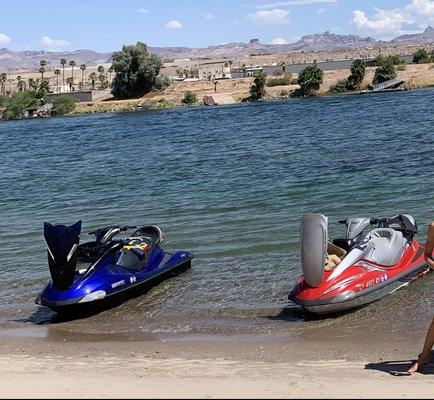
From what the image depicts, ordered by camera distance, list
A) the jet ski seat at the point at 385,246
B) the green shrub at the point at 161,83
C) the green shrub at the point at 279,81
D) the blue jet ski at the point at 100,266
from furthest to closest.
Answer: the green shrub at the point at 161,83 < the green shrub at the point at 279,81 < the jet ski seat at the point at 385,246 < the blue jet ski at the point at 100,266

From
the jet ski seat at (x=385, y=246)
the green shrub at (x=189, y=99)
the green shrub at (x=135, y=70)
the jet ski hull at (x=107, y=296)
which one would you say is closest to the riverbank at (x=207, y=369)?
the jet ski hull at (x=107, y=296)

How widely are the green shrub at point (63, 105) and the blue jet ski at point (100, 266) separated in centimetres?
9587

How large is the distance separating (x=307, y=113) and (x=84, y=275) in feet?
178

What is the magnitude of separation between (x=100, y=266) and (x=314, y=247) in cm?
342

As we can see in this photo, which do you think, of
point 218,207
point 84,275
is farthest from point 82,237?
point 84,275

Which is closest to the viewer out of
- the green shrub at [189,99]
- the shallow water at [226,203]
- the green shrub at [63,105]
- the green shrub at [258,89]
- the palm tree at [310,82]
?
the shallow water at [226,203]

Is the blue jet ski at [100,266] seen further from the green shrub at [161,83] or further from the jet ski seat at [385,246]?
the green shrub at [161,83]

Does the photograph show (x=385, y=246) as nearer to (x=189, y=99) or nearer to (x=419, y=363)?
(x=419, y=363)

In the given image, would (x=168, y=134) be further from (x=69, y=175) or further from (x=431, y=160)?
(x=431, y=160)

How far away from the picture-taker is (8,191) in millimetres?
28594

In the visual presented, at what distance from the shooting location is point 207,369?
8125 mm

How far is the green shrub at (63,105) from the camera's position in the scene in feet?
348

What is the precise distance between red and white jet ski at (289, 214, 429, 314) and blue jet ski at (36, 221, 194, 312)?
9.39 feet

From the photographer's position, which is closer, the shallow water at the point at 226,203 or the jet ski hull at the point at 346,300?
the jet ski hull at the point at 346,300
